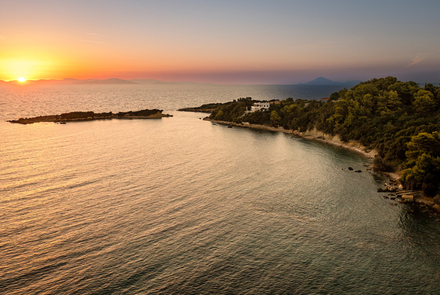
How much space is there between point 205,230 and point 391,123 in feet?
241

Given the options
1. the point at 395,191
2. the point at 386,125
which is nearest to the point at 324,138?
the point at 386,125

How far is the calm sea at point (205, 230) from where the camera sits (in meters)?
28.0

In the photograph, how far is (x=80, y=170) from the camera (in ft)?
203

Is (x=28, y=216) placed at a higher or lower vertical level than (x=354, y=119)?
lower

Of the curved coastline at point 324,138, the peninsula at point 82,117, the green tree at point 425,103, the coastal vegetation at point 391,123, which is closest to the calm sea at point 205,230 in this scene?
the coastal vegetation at point 391,123

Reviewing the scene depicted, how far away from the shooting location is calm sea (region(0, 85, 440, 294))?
1101 inches

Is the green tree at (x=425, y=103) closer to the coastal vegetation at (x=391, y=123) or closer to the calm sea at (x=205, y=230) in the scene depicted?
the coastal vegetation at (x=391, y=123)

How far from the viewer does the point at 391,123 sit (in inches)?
3278

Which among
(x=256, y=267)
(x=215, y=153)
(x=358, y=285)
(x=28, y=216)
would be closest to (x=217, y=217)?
(x=256, y=267)

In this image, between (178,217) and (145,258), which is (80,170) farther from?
(145,258)

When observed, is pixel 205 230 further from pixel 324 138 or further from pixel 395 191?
pixel 324 138

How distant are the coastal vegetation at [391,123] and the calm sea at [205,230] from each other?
299 inches

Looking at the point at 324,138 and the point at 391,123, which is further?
the point at 324,138

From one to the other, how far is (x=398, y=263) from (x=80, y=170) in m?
61.0
